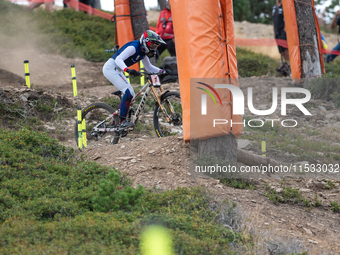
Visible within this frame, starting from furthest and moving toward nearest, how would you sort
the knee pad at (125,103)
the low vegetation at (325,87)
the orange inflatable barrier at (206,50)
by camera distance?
the low vegetation at (325,87), the knee pad at (125,103), the orange inflatable barrier at (206,50)

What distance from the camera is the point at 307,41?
11.3 metres

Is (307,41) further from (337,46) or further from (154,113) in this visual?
(154,113)

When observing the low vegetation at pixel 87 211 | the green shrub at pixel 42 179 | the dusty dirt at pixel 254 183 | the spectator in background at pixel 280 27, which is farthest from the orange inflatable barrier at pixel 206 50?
the spectator in background at pixel 280 27

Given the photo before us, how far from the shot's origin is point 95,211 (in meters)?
4.70

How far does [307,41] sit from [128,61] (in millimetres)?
6080

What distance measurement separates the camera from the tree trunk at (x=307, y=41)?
11.2 metres

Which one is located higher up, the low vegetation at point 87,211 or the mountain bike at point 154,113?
the mountain bike at point 154,113

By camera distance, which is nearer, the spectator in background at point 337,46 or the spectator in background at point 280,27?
the spectator in background at point 280,27

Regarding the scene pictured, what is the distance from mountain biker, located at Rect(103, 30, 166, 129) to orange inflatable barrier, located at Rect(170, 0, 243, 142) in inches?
41.9

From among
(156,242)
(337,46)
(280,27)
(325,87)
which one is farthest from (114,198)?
(337,46)

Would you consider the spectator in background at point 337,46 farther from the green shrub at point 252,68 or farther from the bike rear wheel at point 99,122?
the bike rear wheel at point 99,122

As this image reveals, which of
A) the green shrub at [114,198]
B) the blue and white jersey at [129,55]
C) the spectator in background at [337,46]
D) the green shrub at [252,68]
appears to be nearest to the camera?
the green shrub at [114,198]

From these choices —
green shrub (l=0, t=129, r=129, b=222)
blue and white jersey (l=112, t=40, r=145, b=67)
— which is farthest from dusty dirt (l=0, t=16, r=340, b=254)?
blue and white jersey (l=112, t=40, r=145, b=67)

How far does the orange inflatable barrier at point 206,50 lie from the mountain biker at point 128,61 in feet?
3.49
